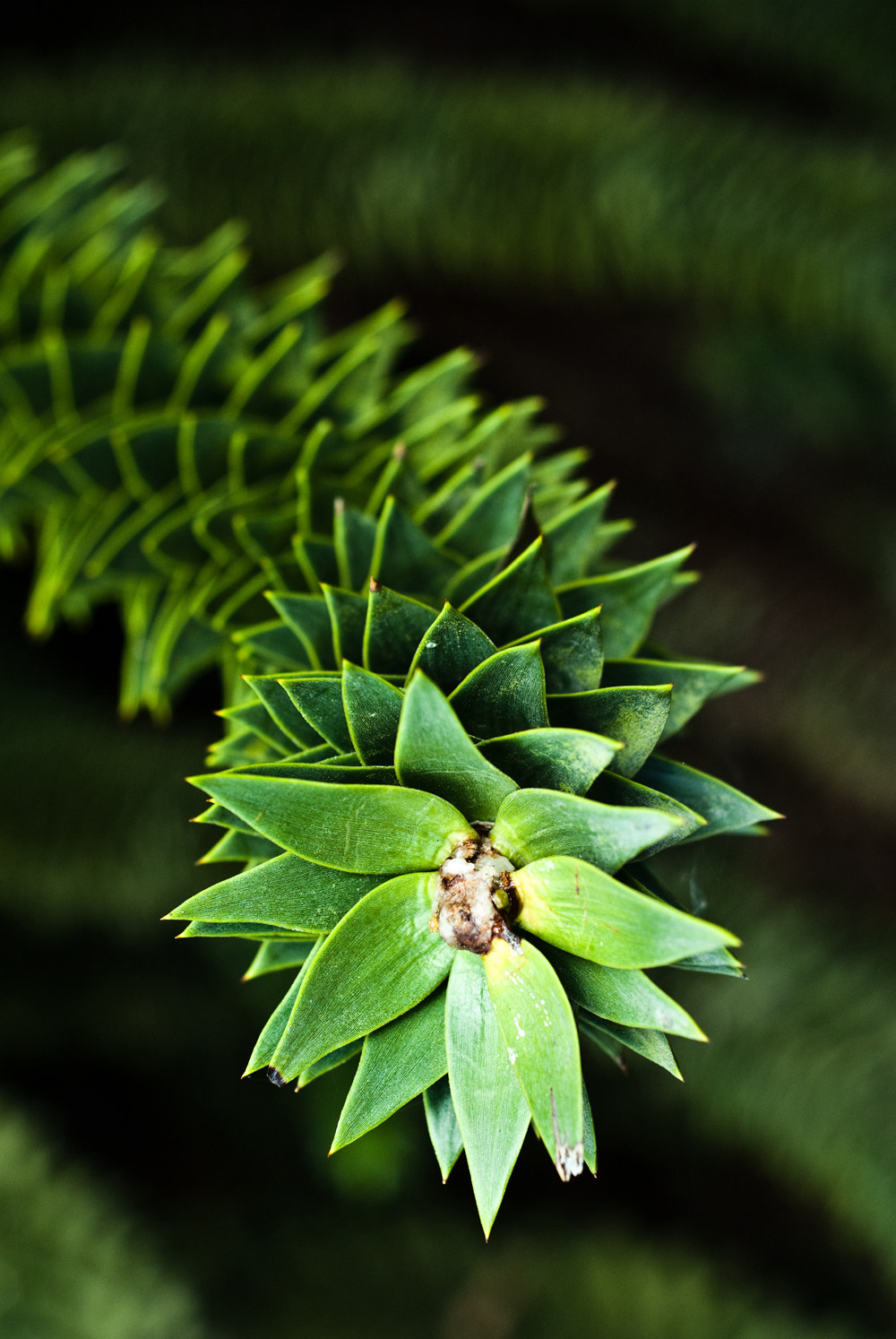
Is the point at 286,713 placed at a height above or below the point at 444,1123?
above

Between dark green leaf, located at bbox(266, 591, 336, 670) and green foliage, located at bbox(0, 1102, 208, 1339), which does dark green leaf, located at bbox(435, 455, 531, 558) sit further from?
green foliage, located at bbox(0, 1102, 208, 1339)

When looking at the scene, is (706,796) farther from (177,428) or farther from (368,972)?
(177,428)

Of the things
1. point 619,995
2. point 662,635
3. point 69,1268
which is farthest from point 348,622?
point 69,1268

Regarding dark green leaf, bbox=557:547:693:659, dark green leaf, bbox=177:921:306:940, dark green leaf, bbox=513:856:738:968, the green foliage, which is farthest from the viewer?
the green foliage

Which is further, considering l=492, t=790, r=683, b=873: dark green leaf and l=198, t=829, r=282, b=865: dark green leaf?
l=198, t=829, r=282, b=865: dark green leaf

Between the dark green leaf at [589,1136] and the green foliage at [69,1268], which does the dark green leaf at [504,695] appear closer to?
the dark green leaf at [589,1136]

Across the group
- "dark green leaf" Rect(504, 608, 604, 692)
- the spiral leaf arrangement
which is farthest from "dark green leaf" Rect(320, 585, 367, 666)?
"dark green leaf" Rect(504, 608, 604, 692)
